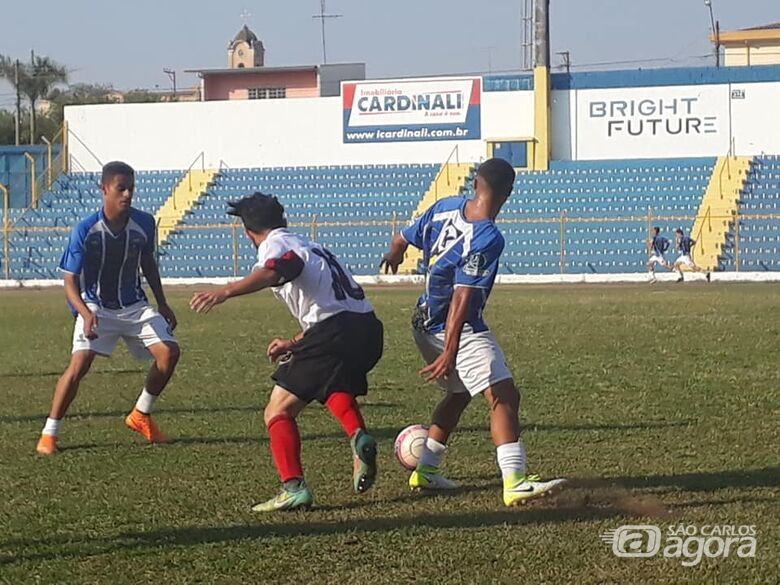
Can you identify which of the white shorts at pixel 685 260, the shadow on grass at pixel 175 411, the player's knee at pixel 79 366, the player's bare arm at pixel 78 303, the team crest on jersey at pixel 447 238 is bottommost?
the white shorts at pixel 685 260

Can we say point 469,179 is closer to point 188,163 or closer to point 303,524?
point 188,163

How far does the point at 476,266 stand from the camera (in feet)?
19.9

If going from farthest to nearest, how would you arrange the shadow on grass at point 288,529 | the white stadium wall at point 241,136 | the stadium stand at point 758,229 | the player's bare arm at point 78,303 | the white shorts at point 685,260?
the white stadium wall at point 241,136 < the stadium stand at point 758,229 < the white shorts at point 685,260 < the player's bare arm at point 78,303 < the shadow on grass at point 288,529

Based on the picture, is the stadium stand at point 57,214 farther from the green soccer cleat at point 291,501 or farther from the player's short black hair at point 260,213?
the green soccer cleat at point 291,501

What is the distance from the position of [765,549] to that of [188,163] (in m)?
40.9

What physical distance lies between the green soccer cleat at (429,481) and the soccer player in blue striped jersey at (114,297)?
2.42m

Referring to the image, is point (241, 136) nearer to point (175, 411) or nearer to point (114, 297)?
point (175, 411)

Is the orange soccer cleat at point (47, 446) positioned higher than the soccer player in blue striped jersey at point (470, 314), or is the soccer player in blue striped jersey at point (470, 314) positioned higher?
the soccer player in blue striped jersey at point (470, 314)

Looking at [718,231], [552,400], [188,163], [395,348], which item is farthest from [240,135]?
[552,400]

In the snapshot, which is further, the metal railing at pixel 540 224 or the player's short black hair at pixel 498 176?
the metal railing at pixel 540 224

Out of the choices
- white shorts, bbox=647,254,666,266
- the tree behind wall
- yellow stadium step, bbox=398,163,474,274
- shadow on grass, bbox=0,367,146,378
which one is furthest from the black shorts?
the tree behind wall

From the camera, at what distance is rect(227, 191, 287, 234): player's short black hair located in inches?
242

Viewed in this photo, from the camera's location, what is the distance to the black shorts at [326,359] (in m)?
6.17

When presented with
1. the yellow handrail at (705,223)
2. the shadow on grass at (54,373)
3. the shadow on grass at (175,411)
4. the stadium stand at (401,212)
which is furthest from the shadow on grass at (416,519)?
the yellow handrail at (705,223)
